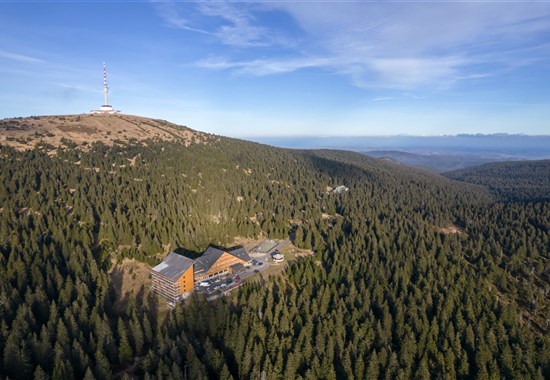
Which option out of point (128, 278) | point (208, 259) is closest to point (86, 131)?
point (128, 278)

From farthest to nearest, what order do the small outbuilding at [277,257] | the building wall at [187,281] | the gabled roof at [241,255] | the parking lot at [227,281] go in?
the small outbuilding at [277,257] → the gabled roof at [241,255] → the parking lot at [227,281] → the building wall at [187,281]

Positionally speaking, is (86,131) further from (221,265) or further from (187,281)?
(187,281)

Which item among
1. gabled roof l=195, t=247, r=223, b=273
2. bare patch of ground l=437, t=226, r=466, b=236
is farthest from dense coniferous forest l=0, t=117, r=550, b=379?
gabled roof l=195, t=247, r=223, b=273

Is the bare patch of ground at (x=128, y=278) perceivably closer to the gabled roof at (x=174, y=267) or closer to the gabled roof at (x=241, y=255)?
the gabled roof at (x=174, y=267)

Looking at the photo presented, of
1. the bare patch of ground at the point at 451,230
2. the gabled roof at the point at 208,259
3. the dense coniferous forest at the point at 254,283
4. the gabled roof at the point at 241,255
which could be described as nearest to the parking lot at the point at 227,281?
the gabled roof at the point at 241,255

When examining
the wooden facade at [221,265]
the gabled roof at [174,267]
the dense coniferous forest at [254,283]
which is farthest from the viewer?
the wooden facade at [221,265]
